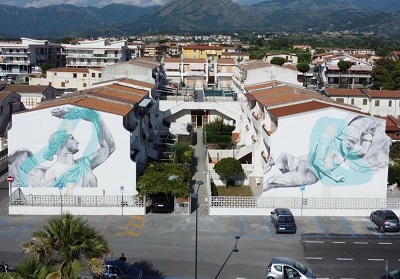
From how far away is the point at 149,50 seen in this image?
143 meters

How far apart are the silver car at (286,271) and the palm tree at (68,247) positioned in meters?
8.35

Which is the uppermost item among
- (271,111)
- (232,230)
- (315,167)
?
(271,111)

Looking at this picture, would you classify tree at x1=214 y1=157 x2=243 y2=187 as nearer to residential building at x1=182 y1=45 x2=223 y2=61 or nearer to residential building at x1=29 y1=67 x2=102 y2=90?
residential building at x1=29 y1=67 x2=102 y2=90

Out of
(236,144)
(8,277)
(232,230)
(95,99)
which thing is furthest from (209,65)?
(8,277)

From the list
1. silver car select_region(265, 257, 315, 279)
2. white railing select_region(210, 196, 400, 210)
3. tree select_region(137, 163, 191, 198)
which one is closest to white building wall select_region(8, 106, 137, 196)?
tree select_region(137, 163, 191, 198)

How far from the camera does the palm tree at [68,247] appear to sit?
1456 centimetres

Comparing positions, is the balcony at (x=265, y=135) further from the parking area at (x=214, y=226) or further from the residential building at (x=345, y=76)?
the residential building at (x=345, y=76)

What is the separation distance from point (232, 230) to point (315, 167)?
22.8 ft

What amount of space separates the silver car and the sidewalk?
9461 mm

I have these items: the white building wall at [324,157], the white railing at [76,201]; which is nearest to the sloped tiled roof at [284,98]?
the white building wall at [324,157]

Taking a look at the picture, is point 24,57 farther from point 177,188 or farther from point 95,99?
point 177,188

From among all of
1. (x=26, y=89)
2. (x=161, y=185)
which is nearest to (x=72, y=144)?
(x=161, y=185)

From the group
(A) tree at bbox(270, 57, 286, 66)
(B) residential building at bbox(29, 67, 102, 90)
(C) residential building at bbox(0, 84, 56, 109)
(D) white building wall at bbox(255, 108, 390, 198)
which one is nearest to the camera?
(D) white building wall at bbox(255, 108, 390, 198)

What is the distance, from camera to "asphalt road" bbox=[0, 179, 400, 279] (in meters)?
22.7
